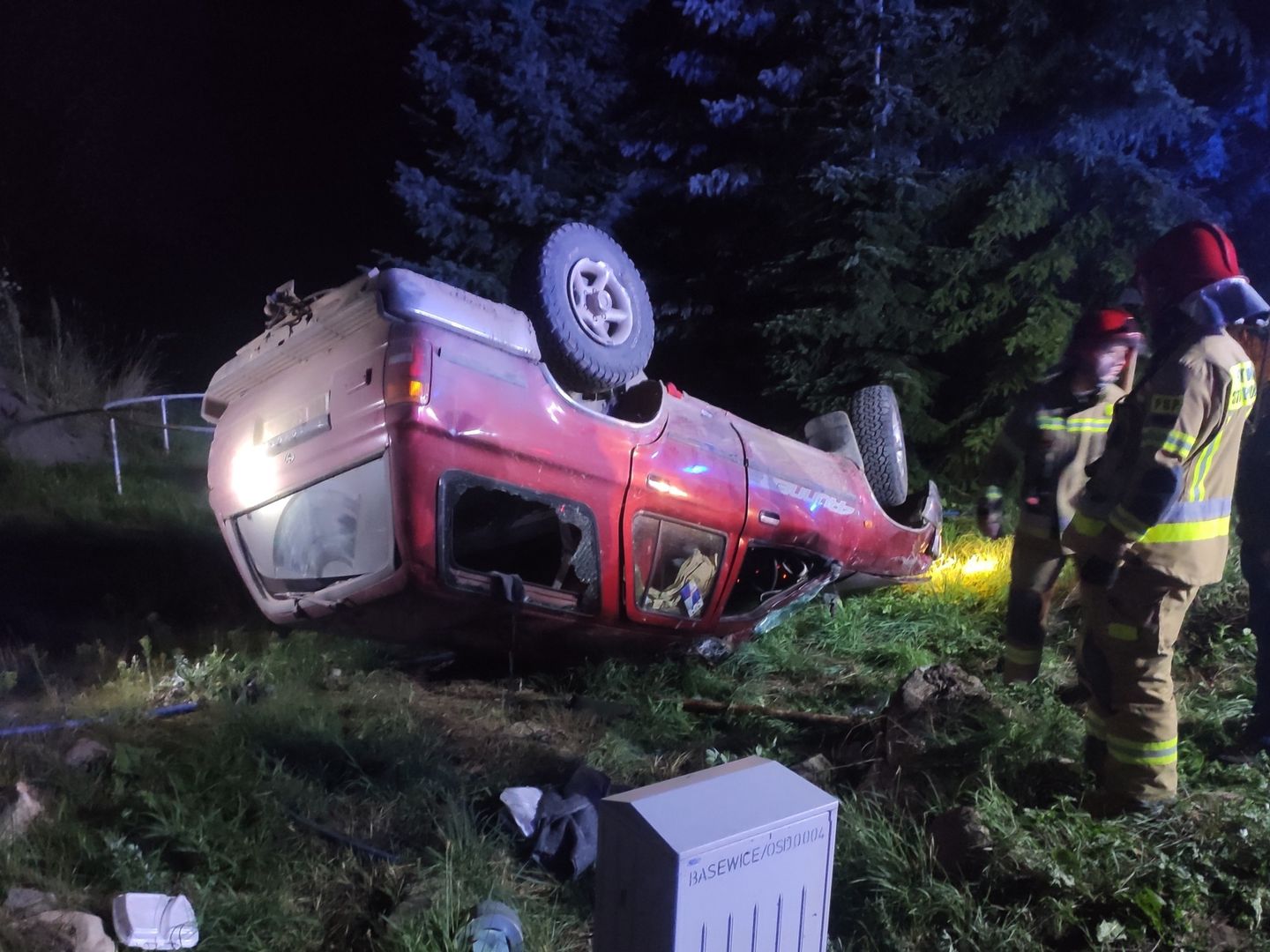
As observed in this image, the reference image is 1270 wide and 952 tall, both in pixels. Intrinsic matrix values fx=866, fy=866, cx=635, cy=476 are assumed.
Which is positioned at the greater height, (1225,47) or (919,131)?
(1225,47)

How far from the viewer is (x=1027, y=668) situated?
3.71m

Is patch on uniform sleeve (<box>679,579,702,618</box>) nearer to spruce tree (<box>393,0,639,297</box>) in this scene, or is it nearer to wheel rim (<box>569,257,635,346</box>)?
wheel rim (<box>569,257,635,346</box>)

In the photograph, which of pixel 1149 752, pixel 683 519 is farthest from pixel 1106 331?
pixel 683 519

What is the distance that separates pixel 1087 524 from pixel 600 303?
211cm

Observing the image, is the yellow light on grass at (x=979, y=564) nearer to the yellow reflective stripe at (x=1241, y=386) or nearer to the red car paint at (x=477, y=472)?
the red car paint at (x=477, y=472)

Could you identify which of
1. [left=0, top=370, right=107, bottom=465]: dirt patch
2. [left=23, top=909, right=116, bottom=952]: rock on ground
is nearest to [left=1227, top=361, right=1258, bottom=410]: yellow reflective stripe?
[left=23, top=909, right=116, bottom=952]: rock on ground

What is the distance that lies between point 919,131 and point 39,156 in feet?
35.9

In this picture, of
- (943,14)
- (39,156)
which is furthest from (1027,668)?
(39,156)

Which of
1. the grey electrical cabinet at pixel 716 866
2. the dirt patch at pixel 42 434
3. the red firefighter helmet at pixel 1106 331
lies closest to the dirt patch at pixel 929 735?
the red firefighter helmet at pixel 1106 331

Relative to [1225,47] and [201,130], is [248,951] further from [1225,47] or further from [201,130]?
[201,130]

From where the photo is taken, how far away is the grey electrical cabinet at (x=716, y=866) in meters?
1.48

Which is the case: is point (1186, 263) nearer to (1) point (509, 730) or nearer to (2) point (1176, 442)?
(2) point (1176, 442)

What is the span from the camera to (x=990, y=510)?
13.0ft

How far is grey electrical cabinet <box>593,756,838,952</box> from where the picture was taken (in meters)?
1.48
